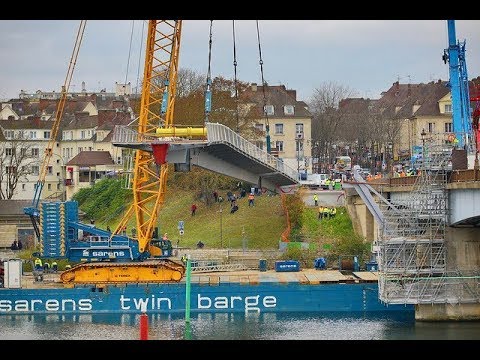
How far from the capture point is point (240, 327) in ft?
148

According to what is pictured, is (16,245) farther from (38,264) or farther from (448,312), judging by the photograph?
(448,312)

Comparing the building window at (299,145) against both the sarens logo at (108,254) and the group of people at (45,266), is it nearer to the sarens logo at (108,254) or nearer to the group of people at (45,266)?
the group of people at (45,266)

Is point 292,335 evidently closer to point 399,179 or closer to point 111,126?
point 399,179

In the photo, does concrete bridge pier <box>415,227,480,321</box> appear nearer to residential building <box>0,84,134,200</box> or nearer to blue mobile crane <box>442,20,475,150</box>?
blue mobile crane <box>442,20,475,150</box>

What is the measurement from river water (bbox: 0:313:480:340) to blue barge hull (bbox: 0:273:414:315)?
65 cm

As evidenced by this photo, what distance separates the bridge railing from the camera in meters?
47.7

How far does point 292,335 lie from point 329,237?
20.3 m

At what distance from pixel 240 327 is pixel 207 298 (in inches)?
229

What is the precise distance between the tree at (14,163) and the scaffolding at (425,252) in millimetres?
50041

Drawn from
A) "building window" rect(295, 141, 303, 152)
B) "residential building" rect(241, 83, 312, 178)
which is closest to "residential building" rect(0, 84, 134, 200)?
"residential building" rect(241, 83, 312, 178)

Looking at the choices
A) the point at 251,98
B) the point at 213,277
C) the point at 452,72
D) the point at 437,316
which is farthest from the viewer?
the point at 251,98
